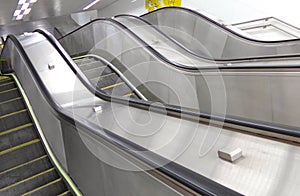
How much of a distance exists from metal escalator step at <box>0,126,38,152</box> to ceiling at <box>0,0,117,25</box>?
25.9 ft

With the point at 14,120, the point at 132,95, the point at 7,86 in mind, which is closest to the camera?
the point at 14,120

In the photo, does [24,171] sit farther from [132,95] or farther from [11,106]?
[132,95]

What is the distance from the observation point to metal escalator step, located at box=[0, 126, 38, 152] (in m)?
3.16

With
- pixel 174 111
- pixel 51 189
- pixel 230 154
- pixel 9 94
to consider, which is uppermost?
pixel 230 154

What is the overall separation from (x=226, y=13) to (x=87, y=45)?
421 centimetres

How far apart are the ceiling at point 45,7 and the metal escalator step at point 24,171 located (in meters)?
8.44

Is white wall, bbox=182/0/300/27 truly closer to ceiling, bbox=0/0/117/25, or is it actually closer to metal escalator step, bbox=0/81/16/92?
metal escalator step, bbox=0/81/16/92

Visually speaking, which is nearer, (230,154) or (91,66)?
(230,154)

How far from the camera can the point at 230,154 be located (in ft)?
5.78

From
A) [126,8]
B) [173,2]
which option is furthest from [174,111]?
[126,8]

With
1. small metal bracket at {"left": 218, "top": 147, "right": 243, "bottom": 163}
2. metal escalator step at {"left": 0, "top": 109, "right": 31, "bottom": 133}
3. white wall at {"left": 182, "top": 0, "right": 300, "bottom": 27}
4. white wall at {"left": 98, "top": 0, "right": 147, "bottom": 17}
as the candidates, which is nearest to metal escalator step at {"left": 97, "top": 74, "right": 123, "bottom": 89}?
metal escalator step at {"left": 0, "top": 109, "right": 31, "bottom": 133}

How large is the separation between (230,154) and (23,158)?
7.74ft

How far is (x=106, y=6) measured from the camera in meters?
15.6

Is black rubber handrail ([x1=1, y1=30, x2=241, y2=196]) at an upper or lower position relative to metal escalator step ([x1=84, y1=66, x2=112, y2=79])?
upper
